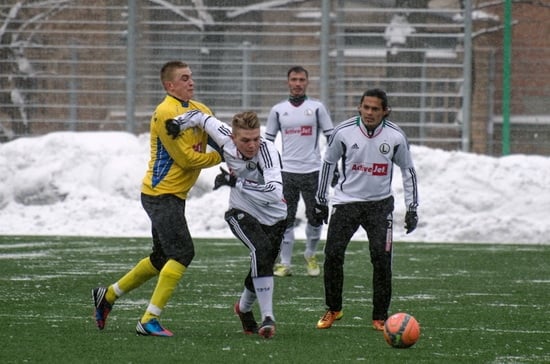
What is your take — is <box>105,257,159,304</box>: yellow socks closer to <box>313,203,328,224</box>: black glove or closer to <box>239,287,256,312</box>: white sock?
<box>239,287,256,312</box>: white sock

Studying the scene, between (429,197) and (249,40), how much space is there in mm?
4381

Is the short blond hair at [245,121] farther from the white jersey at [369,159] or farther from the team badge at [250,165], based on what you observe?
the white jersey at [369,159]

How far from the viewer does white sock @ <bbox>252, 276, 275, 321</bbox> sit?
360 inches

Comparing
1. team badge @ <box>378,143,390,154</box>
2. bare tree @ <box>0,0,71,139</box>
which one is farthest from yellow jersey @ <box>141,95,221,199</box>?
bare tree @ <box>0,0,71,139</box>

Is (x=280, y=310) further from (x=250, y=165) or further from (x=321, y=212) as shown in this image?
(x=250, y=165)

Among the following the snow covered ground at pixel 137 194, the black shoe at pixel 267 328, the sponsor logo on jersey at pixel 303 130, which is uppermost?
the sponsor logo on jersey at pixel 303 130

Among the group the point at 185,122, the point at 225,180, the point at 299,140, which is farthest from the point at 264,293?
the point at 299,140

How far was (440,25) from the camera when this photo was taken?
22.8 metres

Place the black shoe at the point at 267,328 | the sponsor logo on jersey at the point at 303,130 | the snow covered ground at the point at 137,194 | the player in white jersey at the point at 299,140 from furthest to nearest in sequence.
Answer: the snow covered ground at the point at 137,194 < the sponsor logo on jersey at the point at 303,130 < the player in white jersey at the point at 299,140 < the black shoe at the point at 267,328

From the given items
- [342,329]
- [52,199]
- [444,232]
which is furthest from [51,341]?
[52,199]

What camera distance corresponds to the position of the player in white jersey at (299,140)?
14828 mm

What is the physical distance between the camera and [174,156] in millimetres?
9430

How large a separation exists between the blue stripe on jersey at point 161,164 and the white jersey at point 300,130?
18.1 ft

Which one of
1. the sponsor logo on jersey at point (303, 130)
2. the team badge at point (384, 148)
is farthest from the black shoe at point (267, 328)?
the sponsor logo on jersey at point (303, 130)
